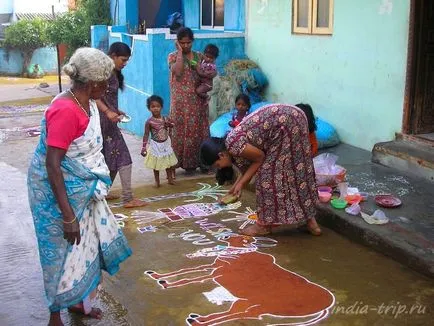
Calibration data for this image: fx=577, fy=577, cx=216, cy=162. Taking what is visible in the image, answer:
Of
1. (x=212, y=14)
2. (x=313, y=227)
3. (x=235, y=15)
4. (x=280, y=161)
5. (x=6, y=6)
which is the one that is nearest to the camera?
(x=280, y=161)

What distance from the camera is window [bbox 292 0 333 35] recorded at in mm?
7395

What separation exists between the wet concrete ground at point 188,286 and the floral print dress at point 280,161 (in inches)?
10.7

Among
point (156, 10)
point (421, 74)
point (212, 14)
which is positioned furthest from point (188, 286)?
point (156, 10)

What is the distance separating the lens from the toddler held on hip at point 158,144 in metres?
6.49

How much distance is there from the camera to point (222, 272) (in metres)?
4.12

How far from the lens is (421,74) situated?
20.1ft

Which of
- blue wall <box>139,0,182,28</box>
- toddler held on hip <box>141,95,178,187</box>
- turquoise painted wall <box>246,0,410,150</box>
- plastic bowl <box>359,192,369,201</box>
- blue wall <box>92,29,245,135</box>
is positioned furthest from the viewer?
blue wall <box>139,0,182,28</box>

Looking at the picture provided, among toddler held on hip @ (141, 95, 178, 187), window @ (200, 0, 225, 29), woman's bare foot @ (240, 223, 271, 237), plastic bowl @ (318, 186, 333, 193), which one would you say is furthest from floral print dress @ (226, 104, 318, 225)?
window @ (200, 0, 225, 29)

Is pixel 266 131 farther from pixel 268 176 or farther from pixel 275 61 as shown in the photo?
pixel 275 61

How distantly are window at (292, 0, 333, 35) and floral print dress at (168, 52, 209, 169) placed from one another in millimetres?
1787

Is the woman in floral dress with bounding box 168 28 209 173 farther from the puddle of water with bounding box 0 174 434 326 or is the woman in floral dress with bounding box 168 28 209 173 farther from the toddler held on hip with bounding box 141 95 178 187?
the puddle of water with bounding box 0 174 434 326

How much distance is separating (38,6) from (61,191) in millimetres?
28212

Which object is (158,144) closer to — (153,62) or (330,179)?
(330,179)

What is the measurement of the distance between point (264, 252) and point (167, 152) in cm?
243
